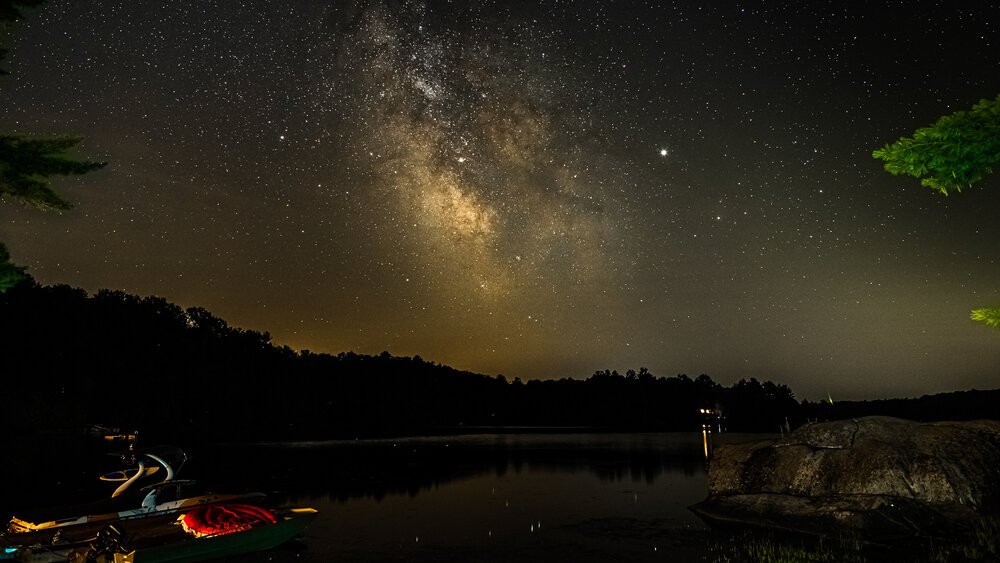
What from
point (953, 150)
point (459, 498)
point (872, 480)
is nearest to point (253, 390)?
point (459, 498)

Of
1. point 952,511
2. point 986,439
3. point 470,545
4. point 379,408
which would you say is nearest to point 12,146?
point 470,545

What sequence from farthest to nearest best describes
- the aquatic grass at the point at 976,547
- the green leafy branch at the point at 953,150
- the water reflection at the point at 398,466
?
the water reflection at the point at 398,466
the aquatic grass at the point at 976,547
the green leafy branch at the point at 953,150

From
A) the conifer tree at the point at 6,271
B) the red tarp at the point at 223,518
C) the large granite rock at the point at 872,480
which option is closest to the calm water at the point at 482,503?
the red tarp at the point at 223,518

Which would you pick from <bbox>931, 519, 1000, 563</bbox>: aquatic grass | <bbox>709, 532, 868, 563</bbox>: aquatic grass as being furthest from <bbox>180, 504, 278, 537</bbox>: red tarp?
<bbox>931, 519, 1000, 563</bbox>: aquatic grass

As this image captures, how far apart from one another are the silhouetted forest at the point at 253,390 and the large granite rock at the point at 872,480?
17.6ft

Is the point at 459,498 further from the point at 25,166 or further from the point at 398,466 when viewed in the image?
the point at 25,166

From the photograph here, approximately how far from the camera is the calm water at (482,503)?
1769 centimetres

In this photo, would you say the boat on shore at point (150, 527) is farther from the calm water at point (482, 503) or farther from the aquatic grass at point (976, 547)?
the aquatic grass at point (976, 547)

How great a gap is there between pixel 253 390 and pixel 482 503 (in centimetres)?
9674

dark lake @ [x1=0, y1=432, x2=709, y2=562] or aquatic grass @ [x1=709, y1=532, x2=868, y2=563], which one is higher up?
aquatic grass @ [x1=709, y1=532, x2=868, y2=563]

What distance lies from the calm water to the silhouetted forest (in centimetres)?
888

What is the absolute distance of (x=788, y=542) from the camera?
16.4 m

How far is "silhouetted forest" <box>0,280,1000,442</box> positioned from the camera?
246 feet

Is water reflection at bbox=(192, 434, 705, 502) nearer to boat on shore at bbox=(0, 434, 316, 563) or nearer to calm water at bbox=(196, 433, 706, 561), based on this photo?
calm water at bbox=(196, 433, 706, 561)
